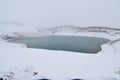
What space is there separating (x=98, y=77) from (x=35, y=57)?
5.98 meters

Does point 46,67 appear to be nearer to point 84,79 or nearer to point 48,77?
point 48,77

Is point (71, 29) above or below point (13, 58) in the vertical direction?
above

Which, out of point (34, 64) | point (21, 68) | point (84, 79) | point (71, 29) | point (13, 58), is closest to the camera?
point (84, 79)

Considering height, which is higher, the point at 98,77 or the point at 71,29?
the point at 71,29

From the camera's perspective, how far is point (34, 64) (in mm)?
11250

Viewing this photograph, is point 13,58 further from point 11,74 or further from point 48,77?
point 48,77

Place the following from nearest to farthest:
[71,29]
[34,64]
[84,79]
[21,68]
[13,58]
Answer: [84,79] → [21,68] → [34,64] → [13,58] → [71,29]

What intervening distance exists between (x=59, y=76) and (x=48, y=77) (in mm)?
677

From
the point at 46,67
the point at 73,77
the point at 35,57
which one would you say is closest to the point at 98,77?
the point at 73,77

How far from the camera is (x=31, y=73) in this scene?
956 cm

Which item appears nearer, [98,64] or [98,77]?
[98,77]

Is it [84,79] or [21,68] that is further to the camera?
[21,68]

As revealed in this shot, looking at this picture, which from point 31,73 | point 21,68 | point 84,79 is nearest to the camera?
point 84,79

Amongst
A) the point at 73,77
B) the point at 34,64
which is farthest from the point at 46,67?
the point at 73,77
